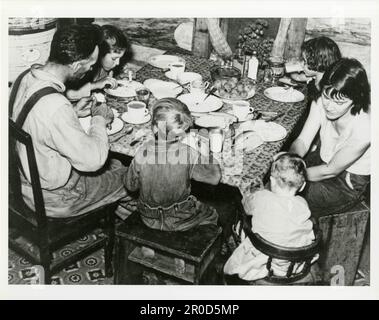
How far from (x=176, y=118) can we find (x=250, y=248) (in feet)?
2.76

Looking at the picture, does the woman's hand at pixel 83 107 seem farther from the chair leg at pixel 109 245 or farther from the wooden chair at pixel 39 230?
the chair leg at pixel 109 245

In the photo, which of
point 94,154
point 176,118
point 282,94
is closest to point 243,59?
point 282,94

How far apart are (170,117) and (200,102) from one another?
27.5 inches

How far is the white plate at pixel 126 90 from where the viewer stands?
324cm

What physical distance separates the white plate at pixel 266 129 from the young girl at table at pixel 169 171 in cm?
43

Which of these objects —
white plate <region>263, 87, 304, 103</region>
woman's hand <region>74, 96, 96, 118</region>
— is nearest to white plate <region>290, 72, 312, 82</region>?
white plate <region>263, 87, 304, 103</region>

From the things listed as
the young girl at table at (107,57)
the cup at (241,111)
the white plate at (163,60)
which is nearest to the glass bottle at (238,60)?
the white plate at (163,60)

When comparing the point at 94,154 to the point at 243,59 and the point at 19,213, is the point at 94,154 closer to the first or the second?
the point at 19,213

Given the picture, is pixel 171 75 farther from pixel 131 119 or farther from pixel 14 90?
pixel 14 90

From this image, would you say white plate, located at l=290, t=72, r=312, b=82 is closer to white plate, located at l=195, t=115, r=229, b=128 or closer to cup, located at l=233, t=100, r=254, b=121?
cup, located at l=233, t=100, r=254, b=121

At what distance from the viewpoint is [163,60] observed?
3.73 metres

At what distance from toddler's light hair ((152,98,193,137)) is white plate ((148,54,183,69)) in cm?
121

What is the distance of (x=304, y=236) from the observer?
2.51 m

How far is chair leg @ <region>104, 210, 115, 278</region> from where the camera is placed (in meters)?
2.96
